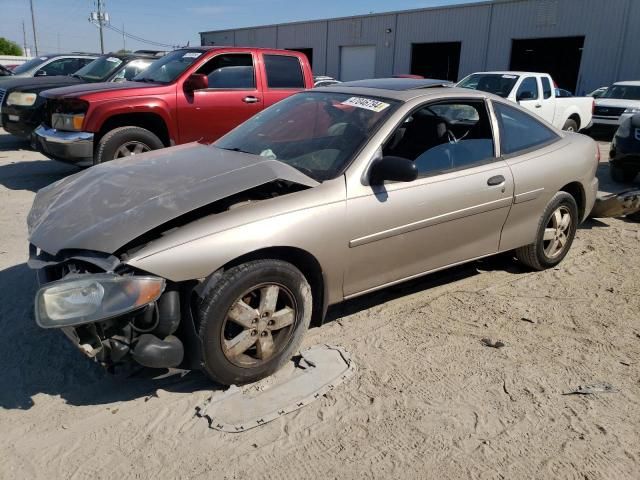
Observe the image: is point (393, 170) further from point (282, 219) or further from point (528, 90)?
point (528, 90)

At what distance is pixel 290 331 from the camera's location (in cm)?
320

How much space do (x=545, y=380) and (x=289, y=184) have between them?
1881mm

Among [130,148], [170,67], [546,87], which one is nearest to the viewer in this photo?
[130,148]

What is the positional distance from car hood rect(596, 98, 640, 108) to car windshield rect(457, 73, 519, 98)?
5.08m

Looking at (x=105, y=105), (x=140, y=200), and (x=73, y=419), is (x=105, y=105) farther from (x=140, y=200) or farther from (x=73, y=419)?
(x=73, y=419)

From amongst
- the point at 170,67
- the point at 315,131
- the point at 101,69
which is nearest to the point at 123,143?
the point at 170,67

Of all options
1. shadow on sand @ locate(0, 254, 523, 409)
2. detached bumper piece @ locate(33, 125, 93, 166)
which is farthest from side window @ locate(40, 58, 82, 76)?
shadow on sand @ locate(0, 254, 523, 409)

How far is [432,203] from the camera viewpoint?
3711 millimetres

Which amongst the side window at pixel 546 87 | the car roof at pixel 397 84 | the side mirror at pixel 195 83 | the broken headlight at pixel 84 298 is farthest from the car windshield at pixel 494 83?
the broken headlight at pixel 84 298

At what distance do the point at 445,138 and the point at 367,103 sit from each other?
72 centimetres

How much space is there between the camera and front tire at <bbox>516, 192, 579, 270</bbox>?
4.69m

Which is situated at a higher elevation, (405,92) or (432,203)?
(405,92)

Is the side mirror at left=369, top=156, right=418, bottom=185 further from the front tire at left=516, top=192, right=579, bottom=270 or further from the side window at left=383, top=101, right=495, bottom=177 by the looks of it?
the front tire at left=516, top=192, right=579, bottom=270

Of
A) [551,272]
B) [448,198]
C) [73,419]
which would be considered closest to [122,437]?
[73,419]
